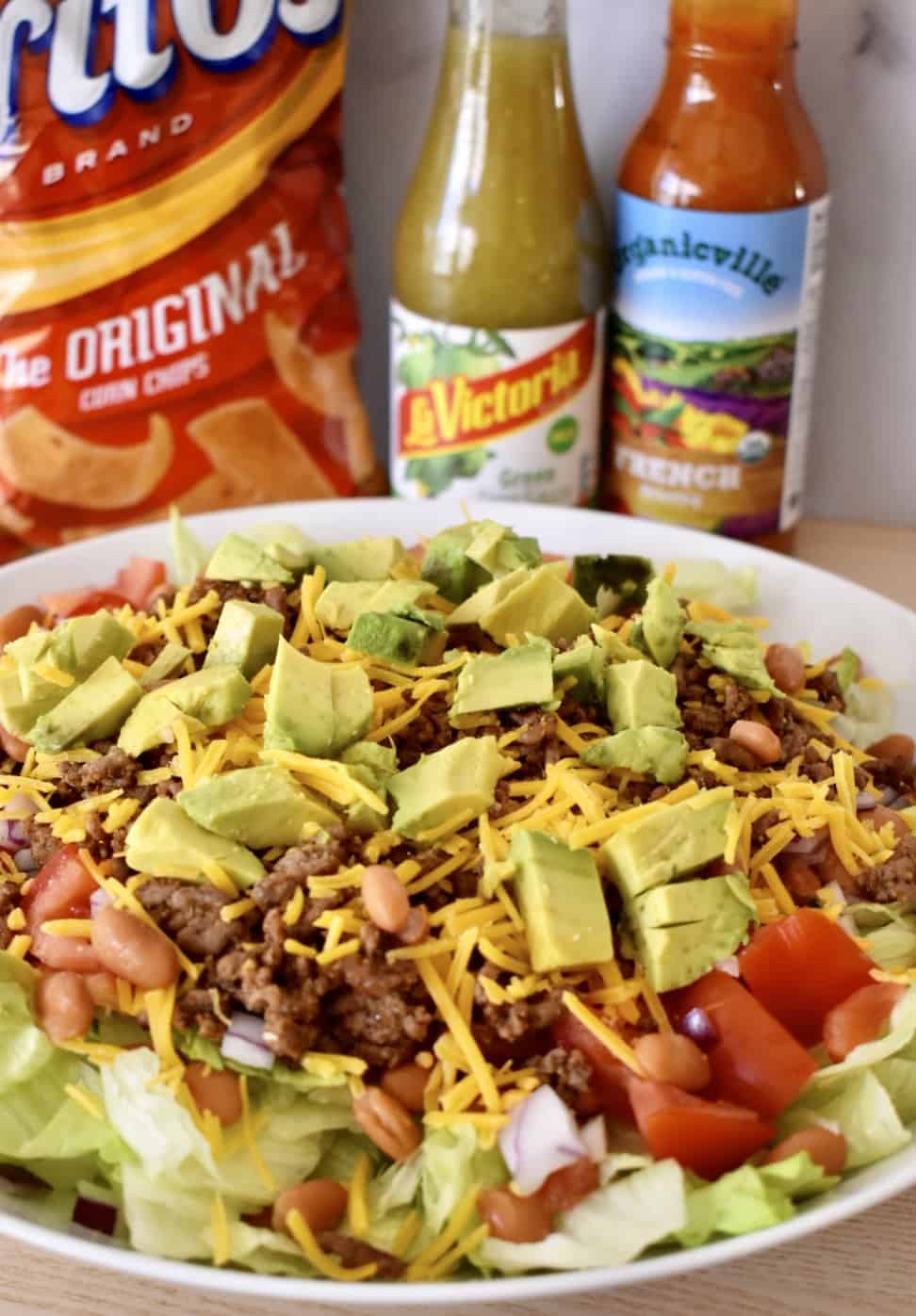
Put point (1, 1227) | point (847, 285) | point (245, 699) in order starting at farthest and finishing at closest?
point (847, 285) < point (245, 699) < point (1, 1227)

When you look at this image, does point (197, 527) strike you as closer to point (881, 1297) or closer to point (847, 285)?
point (847, 285)

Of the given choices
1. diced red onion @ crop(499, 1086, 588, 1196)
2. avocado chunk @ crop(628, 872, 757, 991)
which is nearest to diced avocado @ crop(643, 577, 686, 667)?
avocado chunk @ crop(628, 872, 757, 991)

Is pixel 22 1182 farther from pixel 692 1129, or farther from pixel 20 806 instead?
pixel 692 1129

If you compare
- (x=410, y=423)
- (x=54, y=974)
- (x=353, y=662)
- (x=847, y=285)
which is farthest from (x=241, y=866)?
(x=847, y=285)

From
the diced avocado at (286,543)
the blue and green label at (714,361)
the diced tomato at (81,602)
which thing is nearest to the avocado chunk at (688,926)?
the diced avocado at (286,543)

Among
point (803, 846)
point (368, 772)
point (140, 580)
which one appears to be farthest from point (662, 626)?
point (140, 580)

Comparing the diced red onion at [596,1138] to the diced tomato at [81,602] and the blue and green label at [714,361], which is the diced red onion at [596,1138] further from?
the blue and green label at [714,361]

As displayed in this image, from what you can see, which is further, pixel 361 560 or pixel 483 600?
pixel 361 560
